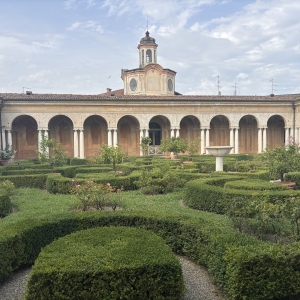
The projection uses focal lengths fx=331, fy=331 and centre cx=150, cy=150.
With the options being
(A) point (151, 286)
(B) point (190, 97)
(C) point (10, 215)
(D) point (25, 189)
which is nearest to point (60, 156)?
(D) point (25, 189)

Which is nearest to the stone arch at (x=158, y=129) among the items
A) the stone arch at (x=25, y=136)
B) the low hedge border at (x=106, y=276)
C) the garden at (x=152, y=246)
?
the stone arch at (x=25, y=136)

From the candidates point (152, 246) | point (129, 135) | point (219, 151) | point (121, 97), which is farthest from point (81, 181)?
point (129, 135)

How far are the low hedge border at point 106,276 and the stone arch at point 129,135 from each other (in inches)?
1187

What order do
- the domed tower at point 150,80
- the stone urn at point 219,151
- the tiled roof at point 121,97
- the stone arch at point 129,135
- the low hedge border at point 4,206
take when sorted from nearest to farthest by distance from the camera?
the low hedge border at point 4,206
the stone urn at point 219,151
the tiled roof at point 121,97
the stone arch at point 129,135
the domed tower at point 150,80

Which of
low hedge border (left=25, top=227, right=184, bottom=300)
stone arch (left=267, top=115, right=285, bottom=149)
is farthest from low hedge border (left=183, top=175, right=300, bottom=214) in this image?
stone arch (left=267, top=115, right=285, bottom=149)

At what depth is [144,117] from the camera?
32344 mm

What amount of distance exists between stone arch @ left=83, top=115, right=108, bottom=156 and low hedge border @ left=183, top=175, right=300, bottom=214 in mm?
24411

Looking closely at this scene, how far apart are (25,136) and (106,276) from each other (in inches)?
1221

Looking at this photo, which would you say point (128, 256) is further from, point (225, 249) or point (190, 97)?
point (190, 97)

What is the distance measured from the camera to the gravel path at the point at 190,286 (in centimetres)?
490

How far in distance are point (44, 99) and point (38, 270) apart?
27.5 metres

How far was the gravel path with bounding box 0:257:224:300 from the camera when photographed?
16.1 ft

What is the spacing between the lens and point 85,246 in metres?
4.97

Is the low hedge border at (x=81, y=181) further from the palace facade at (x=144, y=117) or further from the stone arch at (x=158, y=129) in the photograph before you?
the stone arch at (x=158, y=129)
